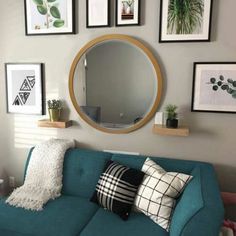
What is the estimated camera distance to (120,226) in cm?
168

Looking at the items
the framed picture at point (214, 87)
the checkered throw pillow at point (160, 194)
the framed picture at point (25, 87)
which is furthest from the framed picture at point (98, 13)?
the checkered throw pillow at point (160, 194)

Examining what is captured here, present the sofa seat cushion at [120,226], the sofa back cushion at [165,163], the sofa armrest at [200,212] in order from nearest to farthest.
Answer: the sofa armrest at [200,212]
the sofa seat cushion at [120,226]
the sofa back cushion at [165,163]

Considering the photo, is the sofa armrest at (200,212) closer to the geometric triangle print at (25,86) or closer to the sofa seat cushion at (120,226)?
the sofa seat cushion at (120,226)

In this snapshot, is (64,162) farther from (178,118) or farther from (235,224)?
(235,224)

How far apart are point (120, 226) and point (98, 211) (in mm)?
279

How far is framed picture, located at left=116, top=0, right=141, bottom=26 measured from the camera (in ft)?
6.93

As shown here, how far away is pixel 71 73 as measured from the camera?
2.33 m

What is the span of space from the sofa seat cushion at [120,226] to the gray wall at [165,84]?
68 centimetres

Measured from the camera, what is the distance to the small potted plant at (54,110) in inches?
93.3

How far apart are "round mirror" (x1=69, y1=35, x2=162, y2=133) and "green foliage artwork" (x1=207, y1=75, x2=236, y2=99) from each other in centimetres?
44

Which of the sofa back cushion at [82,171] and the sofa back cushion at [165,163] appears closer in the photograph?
the sofa back cushion at [165,163]

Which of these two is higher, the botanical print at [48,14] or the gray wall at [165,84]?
the botanical print at [48,14]

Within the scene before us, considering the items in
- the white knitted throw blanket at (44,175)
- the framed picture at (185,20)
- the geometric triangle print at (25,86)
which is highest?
the framed picture at (185,20)

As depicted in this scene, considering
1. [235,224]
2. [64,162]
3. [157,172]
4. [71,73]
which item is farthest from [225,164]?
[71,73]
